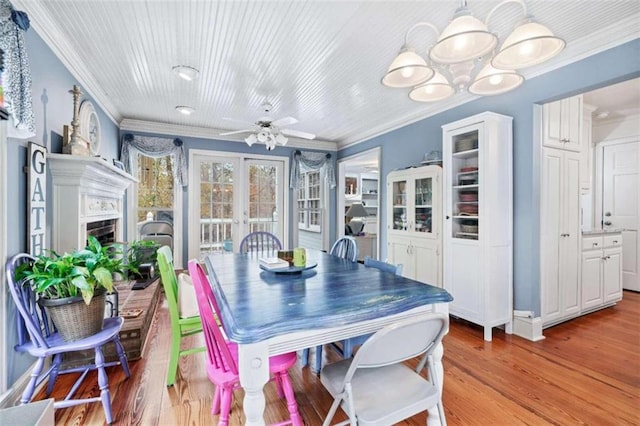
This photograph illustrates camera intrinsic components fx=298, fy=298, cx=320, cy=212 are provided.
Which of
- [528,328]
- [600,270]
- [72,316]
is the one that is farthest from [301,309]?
[600,270]

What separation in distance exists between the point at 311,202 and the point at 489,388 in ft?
16.6

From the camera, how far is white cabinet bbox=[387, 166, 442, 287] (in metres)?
3.45

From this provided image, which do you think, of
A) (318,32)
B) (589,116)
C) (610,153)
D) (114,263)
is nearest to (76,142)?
(114,263)

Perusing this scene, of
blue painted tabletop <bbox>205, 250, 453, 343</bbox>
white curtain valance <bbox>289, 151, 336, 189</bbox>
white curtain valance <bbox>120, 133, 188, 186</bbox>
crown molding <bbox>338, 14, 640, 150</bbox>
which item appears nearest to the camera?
blue painted tabletop <bbox>205, 250, 453, 343</bbox>

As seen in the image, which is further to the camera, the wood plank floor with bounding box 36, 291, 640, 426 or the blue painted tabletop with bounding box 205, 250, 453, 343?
the wood plank floor with bounding box 36, 291, 640, 426

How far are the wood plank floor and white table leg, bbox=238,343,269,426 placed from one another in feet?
2.28

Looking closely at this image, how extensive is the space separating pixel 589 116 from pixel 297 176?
174 inches

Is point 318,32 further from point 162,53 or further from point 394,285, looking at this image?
point 394,285

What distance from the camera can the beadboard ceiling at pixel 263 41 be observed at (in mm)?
2016

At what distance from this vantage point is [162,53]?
2588 mm

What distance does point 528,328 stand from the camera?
278 centimetres

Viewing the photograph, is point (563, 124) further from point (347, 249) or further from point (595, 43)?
point (347, 249)

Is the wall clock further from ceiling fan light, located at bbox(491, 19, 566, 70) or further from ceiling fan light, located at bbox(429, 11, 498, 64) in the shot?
ceiling fan light, located at bbox(491, 19, 566, 70)

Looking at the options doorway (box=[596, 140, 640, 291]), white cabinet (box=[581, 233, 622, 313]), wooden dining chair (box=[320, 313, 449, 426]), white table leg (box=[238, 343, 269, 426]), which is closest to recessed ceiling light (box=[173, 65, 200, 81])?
white table leg (box=[238, 343, 269, 426])
